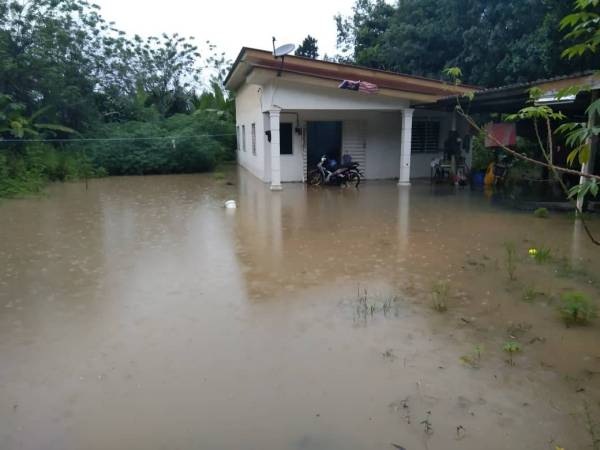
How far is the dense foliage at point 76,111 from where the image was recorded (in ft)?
50.1

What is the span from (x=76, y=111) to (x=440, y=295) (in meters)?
17.9

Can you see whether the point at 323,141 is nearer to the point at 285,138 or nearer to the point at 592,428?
the point at 285,138

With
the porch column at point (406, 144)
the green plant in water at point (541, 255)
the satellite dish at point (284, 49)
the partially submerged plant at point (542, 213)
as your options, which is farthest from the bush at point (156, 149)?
the green plant in water at point (541, 255)

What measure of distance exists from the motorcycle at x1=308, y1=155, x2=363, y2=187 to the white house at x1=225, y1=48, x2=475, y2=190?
73 centimetres

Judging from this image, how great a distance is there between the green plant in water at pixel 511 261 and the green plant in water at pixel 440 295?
84 centimetres

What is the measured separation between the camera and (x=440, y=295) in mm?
5004

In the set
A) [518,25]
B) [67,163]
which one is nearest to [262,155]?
[67,163]

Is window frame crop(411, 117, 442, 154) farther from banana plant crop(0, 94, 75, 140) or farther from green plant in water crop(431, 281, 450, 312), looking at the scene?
banana plant crop(0, 94, 75, 140)

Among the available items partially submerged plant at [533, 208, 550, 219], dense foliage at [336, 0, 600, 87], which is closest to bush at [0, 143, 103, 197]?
partially submerged plant at [533, 208, 550, 219]

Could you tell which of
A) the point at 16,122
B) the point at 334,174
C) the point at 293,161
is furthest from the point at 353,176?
the point at 16,122

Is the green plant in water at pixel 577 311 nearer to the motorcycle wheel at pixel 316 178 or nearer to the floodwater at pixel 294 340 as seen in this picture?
the floodwater at pixel 294 340

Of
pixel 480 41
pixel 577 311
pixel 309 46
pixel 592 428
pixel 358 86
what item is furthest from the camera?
pixel 309 46

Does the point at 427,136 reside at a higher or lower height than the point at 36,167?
higher

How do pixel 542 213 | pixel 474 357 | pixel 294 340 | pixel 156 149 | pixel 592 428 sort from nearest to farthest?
pixel 592 428, pixel 474 357, pixel 294 340, pixel 542 213, pixel 156 149
